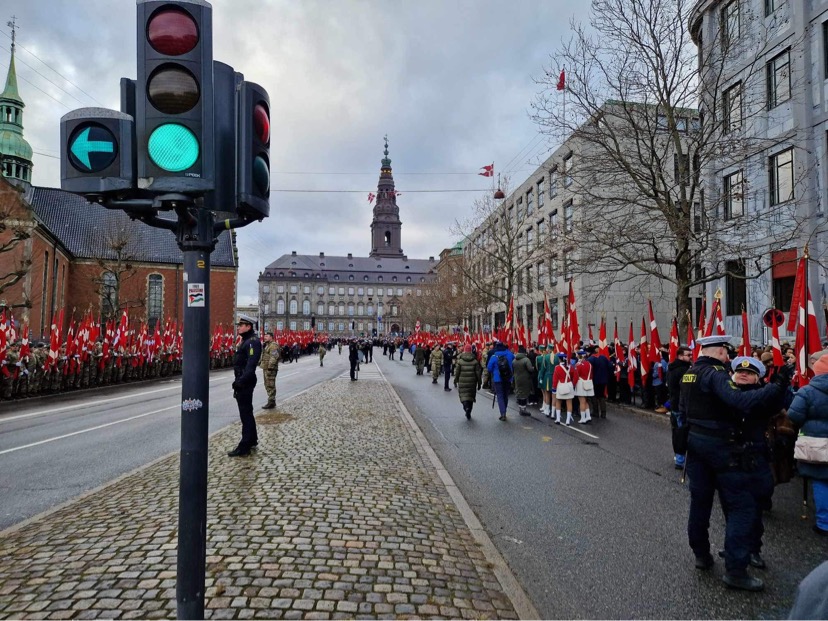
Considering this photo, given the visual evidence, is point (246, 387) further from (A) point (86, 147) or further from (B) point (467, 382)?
(B) point (467, 382)

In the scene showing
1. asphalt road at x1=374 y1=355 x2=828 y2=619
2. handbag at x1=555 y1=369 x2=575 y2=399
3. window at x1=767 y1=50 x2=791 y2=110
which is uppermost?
Result: window at x1=767 y1=50 x2=791 y2=110

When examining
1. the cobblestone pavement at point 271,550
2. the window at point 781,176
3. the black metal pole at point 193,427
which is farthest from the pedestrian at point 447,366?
the black metal pole at point 193,427

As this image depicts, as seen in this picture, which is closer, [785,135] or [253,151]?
[253,151]

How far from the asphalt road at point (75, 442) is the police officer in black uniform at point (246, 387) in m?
1.51

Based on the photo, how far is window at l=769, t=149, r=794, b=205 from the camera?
68.9ft

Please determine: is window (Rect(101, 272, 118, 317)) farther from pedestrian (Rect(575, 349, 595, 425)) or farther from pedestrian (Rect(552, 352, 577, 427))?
pedestrian (Rect(575, 349, 595, 425))

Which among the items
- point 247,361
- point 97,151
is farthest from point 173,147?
point 247,361

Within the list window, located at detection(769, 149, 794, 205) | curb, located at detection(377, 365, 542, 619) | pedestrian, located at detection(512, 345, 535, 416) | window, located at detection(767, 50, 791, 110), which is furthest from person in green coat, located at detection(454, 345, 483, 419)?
window, located at detection(767, 50, 791, 110)

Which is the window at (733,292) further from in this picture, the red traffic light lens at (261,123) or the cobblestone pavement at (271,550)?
the red traffic light lens at (261,123)

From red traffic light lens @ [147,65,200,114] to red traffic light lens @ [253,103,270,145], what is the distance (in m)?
0.36

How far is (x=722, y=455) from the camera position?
441cm

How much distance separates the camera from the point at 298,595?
3.62 metres

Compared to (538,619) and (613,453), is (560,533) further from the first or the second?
(613,453)

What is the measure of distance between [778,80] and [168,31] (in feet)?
84.8
